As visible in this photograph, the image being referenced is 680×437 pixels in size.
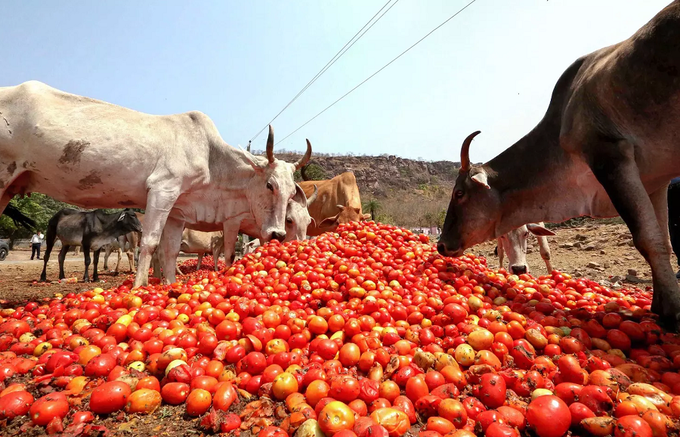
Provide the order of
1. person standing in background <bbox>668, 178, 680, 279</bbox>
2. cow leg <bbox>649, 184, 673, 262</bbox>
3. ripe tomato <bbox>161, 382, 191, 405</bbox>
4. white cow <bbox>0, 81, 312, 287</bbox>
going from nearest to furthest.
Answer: ripe tomato <bbox>161, 382, 191, 405</bbox>
cow leg <bbox>649, 184, 673, 262</bbox>
white cow <bbox>0, 81, 312, 287</bbox>
person standing in background <bbox>668, 178, 680, 279</bbox>

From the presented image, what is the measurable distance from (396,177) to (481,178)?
131 metres

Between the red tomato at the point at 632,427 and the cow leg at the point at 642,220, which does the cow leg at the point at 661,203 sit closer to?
the cow leg at the point at 642,220

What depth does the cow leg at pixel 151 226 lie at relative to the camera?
5730 millimetres

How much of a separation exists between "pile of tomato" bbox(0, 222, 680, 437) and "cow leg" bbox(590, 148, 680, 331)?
0.28 metres

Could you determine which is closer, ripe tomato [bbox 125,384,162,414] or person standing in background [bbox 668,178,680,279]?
ripe tomato [bbox 125,384,162,414]

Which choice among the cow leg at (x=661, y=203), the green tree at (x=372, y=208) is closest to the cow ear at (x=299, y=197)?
the cow leg at (x=661, y=203)

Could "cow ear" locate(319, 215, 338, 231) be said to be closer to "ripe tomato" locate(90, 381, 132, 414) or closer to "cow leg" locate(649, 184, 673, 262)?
"cow leg" locate(649, 184, 673, 262)

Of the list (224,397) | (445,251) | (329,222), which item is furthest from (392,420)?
(329,222)

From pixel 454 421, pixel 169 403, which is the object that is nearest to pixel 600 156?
pixel 454 421

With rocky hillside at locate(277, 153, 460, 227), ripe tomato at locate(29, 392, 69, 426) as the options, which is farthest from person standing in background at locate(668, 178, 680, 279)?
rocky hillside at locate(277, 153, 460, 227)

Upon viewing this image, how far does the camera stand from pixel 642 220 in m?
3.36

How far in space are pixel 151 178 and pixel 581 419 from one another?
635 centimetres

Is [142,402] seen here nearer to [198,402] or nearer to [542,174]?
[198,402]

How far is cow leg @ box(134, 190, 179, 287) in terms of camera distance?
18.8ft
